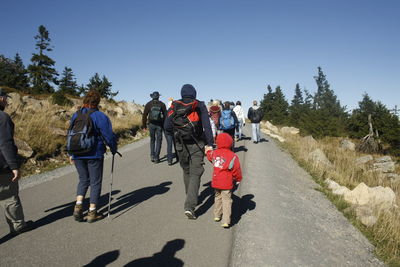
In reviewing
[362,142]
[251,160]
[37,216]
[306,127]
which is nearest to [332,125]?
[306,127]

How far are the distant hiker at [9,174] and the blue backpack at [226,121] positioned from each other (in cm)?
694

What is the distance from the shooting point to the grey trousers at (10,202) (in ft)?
11.6

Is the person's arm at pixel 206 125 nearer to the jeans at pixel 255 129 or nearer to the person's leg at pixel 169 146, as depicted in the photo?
the person's leg at pixel 169 146

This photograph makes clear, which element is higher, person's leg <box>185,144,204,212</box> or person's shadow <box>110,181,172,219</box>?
person's leg <box>185,144,204,212</box>

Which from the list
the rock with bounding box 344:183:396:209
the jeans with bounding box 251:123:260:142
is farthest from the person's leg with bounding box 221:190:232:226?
the jeans with bounding box 251:123:260:142

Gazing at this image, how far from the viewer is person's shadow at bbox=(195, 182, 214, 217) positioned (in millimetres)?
4832

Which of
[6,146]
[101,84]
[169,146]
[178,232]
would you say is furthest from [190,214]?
[101,84]

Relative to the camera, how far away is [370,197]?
6578 mm

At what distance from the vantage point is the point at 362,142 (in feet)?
79.7

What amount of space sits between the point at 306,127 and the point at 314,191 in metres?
27.3

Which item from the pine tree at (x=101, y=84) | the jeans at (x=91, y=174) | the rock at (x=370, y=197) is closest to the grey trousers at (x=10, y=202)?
the jeans at (x=91, y=174)

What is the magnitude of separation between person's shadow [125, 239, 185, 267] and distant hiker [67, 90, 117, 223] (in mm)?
1453

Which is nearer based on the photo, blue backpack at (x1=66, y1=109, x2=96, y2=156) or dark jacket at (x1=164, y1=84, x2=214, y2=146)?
blue backpack at (x1=66, y1=109, x2=96, y2=156)

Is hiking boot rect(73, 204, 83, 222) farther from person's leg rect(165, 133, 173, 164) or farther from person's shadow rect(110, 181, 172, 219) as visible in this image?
person's leg rect(165, 133, 173, 164)
